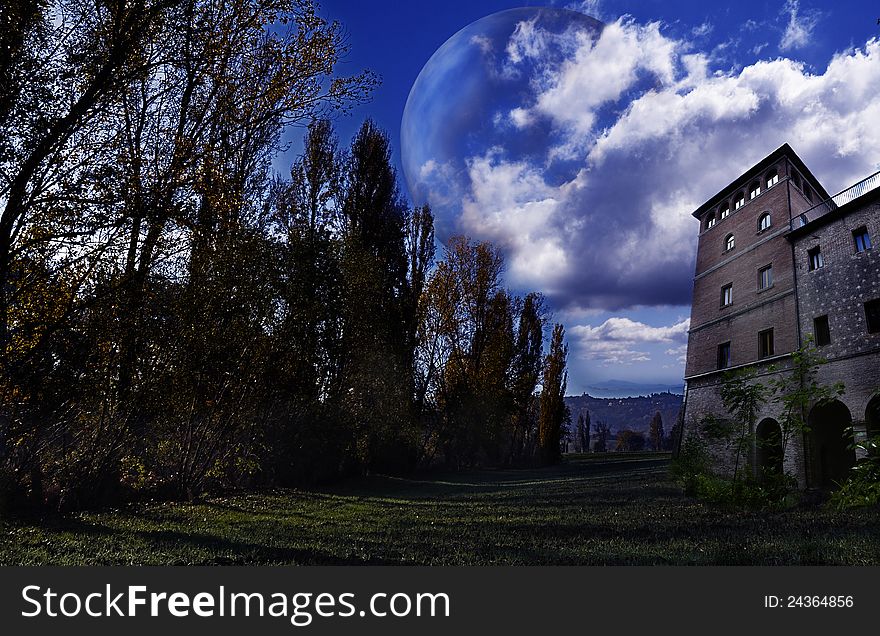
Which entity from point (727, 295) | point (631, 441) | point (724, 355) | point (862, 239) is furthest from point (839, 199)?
point (631, 441)

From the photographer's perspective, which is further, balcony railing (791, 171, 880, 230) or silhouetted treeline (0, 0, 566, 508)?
balcony railing (791, 171, 880, 230)

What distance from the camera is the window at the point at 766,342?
22.2 m

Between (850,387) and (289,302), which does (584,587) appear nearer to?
(289,302)

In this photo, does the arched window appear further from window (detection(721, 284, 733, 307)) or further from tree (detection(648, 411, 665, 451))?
tree (detection(648, 411, 665, 451))

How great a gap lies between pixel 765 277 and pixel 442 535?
2286cm

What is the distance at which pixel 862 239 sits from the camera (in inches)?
754

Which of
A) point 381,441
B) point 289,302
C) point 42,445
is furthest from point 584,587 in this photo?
point 381,441

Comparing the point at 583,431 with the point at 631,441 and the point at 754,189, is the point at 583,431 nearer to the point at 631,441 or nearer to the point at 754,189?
the point at 631,441

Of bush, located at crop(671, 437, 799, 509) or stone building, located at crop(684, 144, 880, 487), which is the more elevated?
stone building, located at crop(684, 144, 880, 487)

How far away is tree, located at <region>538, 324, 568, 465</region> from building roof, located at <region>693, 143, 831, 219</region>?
19.9 m

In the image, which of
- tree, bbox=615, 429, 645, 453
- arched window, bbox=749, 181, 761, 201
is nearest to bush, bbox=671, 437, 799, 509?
arched window, bbox=749, 181, 761, 201

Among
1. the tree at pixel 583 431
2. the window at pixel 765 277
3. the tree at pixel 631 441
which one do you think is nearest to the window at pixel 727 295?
the window at pixel 765 277

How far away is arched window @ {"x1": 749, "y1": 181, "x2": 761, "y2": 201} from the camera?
82.9 feet

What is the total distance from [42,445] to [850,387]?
2401 centimetres
